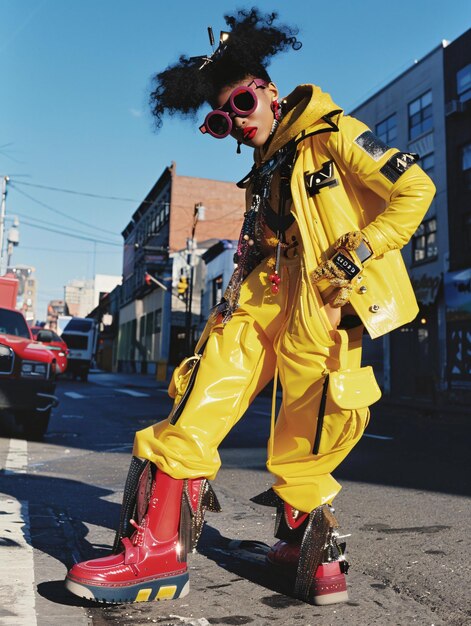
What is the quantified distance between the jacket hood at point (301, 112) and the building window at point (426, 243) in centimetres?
2411

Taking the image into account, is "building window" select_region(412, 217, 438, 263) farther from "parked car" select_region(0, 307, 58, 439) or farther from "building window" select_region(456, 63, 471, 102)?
"parked car" select_region(0, 307, 58, 439)

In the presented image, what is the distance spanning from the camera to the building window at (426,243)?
2581 centimetres

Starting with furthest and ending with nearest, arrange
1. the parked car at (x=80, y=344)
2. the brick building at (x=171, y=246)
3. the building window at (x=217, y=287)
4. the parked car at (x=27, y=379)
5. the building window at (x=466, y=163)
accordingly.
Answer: the brick building at (x=171, y=246)
the building window at (x=217, y=287)
the parked car at (x=80, y=344)
the building window at (x=466, y=163)
the parked car at (x=27, y=379)

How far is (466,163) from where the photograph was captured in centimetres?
A: 2452

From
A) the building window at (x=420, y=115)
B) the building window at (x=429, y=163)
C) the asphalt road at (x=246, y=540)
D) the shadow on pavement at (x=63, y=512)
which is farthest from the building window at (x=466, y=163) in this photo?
the shadow on pavement at (x=63, y=512)

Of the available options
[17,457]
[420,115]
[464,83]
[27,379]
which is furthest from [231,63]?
[420,115]

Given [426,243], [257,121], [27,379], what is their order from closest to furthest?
[257,121] < [27,379] < [426,243]

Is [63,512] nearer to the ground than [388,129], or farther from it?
nearer to the ground

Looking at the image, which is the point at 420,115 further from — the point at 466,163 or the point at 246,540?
the point at 246,540

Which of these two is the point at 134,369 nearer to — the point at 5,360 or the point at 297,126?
the point at 5,360

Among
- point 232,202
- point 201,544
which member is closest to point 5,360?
point 201,544

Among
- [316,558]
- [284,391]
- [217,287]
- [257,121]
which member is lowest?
[316,558]

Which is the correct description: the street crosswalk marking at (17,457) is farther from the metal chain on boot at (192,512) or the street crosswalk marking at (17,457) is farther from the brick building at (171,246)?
the brick building at (171,246)

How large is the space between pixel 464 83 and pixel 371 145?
24.9 m
